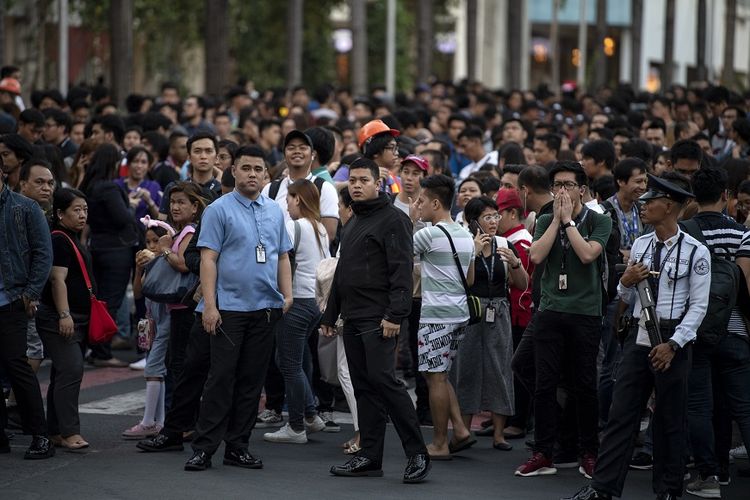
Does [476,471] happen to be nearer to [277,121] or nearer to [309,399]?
[309,399]

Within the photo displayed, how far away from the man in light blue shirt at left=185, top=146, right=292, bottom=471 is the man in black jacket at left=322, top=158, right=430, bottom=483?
0.54m

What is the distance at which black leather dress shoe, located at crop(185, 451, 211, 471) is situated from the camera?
380 inches

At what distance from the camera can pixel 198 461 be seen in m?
9.66

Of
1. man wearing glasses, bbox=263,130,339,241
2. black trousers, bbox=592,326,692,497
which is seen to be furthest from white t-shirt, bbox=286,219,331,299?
black trousers, bbox=592,326,692,497

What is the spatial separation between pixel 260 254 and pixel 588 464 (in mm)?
2623

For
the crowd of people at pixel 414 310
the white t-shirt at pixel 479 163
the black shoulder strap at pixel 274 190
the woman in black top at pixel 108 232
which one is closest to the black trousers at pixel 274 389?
the crowd of people at pixel 414 310

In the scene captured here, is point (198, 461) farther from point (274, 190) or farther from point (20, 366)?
point (274, 190)

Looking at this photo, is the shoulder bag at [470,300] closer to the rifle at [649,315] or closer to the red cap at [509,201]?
the red cap at [509,201]

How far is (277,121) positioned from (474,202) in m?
7.30

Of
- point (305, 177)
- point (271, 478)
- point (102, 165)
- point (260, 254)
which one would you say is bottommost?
point (271, 478)

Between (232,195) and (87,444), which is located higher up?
(232,195)

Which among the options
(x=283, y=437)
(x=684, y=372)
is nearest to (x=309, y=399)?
(x=283, y=437)

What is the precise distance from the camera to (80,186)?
47.5 ft

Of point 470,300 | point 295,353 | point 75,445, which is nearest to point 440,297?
point 470,300
